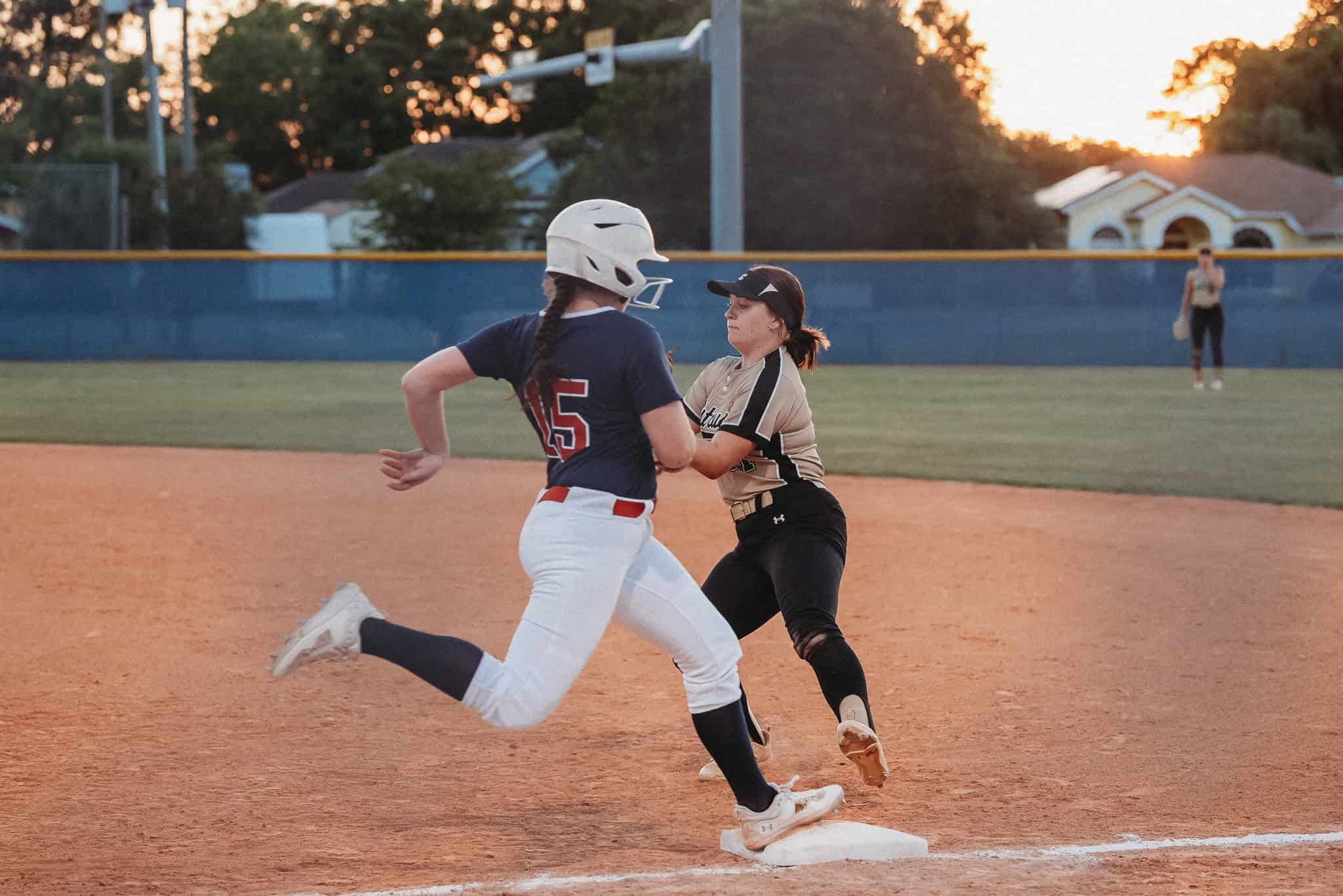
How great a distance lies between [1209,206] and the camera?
49.8m

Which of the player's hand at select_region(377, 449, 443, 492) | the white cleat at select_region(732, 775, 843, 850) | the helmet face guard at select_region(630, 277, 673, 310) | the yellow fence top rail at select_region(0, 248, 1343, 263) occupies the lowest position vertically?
the white cleat at select_region(732, 775, 843, 850)

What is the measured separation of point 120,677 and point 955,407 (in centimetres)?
1324

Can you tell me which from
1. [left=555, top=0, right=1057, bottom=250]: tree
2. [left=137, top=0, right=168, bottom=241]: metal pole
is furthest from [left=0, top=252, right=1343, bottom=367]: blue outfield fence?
[left=555, top=0, right=1057, bottom=250]: tree

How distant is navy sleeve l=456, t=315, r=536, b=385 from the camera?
3834 mm

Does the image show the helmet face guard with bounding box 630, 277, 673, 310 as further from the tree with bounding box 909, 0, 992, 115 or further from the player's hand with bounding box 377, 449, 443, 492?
the tree with bounding box 909, 0, 992, 115

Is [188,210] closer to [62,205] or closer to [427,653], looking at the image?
[62,205]

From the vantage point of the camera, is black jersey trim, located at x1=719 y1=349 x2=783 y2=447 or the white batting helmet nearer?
the white batting helmet

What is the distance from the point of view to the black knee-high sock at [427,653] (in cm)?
376

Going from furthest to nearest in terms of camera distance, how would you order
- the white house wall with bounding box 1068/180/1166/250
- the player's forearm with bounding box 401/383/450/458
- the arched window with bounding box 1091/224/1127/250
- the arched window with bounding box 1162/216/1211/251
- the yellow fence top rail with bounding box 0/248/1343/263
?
the arched window with bounding box 1091/224/1127/250, the white house wall with bounding box 1068/180/1166/250, the arched window with bounding box 1162/216/1211/251, the yellow fence top rail with bounding box 0/248/1343/263, the player's forearm with bounding box 401/383/450/458

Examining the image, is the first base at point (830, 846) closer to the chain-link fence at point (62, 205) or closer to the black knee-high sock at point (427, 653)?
the black knee-high sock at point (427, 653)

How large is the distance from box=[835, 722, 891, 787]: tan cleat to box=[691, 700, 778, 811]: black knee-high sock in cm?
40

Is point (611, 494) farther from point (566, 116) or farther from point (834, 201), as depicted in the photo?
point (566, 116)

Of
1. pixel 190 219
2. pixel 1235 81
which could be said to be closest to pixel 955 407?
pixel 190 219

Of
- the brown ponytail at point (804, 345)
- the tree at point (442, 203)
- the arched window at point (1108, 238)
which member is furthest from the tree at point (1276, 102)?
the brown ponytail at point (804, 345)
